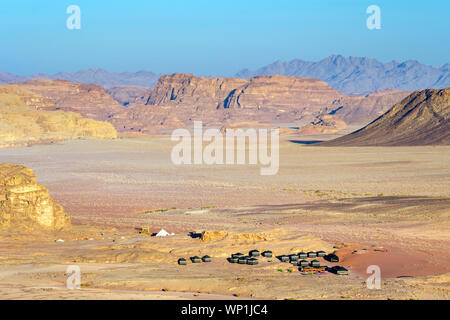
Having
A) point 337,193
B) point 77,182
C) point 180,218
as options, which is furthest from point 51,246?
point 77,182

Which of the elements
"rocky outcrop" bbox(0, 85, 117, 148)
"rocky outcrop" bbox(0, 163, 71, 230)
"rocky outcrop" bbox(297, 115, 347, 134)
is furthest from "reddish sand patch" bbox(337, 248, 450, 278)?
"rocky outcrop" bbox(297, 115, 347, 134)

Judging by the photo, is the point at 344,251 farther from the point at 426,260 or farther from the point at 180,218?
the point at 180,218

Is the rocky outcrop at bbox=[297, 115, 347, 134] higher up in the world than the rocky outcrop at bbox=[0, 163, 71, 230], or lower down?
lower down

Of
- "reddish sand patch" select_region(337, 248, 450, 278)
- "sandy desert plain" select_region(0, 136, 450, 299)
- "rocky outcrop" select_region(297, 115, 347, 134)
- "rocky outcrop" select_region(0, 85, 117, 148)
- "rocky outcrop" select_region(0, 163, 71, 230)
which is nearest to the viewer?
"sandy desert plain" select_region(0, 136, 450, 299)

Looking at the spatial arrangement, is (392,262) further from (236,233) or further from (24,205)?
(24,205)

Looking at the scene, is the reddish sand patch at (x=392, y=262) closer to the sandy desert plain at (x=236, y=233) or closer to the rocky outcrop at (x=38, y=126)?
the sandy desert plain at (x=236, y=233)

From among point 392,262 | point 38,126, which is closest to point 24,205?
point 392,262

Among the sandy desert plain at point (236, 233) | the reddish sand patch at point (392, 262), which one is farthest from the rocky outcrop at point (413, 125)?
the reddish sand patch at point (392, 262)

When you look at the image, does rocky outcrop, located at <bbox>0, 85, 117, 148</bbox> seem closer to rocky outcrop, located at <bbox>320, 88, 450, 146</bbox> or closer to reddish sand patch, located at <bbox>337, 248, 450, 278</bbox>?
rocky outcrop, located at <bbox>320, 88, 450, 146</bbox>
